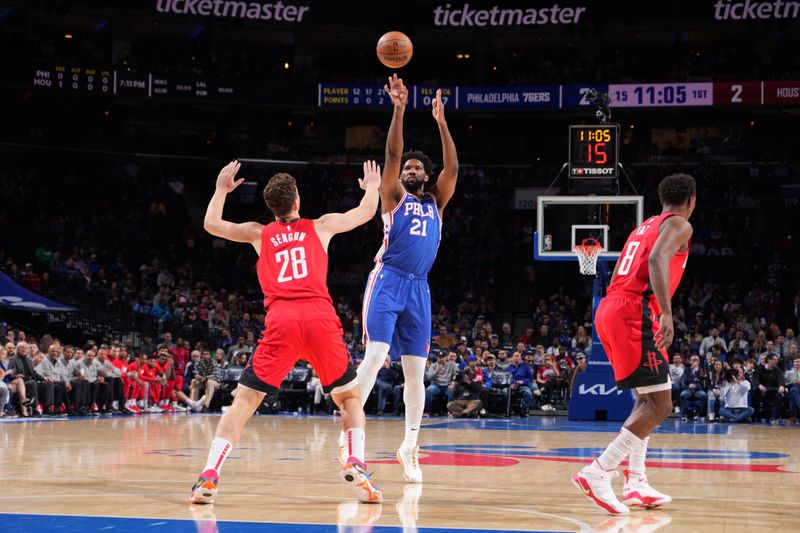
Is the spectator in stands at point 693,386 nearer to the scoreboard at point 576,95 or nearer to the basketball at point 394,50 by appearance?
the basketball at point 394,50

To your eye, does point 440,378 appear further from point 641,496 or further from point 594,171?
point 641,496

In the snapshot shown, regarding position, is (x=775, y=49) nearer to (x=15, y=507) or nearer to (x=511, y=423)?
(x=511, y=423)

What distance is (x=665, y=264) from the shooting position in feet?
19.7

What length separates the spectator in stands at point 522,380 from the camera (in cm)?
1939

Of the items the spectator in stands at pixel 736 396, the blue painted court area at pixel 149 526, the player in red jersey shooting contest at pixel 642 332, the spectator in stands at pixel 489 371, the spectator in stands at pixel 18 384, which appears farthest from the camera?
the spectator in stands at pixel 489 371

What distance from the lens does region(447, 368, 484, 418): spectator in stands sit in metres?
18.9

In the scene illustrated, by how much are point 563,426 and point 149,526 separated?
1164cm

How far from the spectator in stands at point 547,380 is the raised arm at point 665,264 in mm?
14451

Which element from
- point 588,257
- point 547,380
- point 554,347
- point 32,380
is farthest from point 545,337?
point 32,380

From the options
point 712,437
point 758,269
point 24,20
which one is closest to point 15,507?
point 712,437

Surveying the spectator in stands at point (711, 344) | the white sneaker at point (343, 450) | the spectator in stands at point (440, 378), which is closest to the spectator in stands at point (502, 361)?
the spectator in stands at point (440, 378)

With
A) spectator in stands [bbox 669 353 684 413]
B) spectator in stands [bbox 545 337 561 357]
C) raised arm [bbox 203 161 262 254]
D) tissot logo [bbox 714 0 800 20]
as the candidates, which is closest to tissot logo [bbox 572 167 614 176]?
spectator in stands [bbox 669 353 684 413]

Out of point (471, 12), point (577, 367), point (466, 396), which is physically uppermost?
point (471, 12)

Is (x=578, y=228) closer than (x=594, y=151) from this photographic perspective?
No
